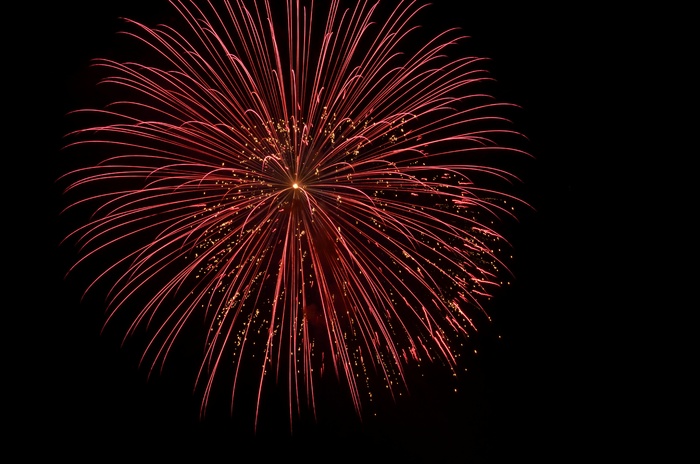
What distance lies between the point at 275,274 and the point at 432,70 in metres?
2.25

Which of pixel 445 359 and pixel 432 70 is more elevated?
pixel 432 70

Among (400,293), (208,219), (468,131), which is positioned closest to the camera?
(208,219)

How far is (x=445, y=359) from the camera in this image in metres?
5.54

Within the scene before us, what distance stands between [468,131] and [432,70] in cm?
73

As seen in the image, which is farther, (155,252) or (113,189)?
(113,189)

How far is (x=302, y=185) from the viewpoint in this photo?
467 cm

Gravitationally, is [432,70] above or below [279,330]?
above

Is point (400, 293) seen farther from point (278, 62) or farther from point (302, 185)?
point (278, 62)

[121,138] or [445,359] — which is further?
[445,359]

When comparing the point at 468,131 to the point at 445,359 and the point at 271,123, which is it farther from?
the point at 445,359

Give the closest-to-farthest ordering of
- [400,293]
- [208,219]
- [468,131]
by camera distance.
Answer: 1. [208,219]
2. [400,293]
3. [468,131]

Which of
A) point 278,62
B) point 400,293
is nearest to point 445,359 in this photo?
point 400,293

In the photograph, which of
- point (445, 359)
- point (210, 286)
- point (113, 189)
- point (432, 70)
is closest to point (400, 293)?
point (445, 359)

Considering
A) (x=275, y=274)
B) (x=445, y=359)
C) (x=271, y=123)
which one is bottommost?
(x=445, y=359)
